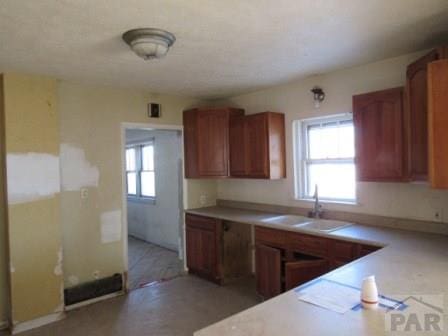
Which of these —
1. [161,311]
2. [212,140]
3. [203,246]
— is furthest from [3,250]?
[212,140]

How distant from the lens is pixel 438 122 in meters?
1.90

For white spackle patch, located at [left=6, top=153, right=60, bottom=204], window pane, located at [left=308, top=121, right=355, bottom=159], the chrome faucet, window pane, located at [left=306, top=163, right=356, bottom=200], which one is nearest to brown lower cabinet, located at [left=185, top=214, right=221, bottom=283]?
the chrome faucet

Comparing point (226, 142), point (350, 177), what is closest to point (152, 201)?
point (226, 142)

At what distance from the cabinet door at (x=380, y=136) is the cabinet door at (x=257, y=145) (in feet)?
3.50

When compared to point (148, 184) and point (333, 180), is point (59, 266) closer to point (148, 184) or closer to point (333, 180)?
point (333, 180)

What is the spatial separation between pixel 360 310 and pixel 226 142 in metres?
2.95

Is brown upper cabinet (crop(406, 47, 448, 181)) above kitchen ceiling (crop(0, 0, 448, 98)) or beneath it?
beneath

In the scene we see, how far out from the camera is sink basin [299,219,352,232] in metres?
2.99

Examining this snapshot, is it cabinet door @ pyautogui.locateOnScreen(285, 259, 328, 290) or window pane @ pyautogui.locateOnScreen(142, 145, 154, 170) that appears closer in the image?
cabinet door @ pyautogui.locateOnScreen(285, 259, 328, 290)

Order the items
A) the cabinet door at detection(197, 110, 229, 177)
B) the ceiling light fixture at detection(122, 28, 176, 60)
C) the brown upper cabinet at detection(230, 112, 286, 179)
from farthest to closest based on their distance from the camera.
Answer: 1. the cabinet door at detection(197, 110, 229, 177)
2. the brown upper cabinet at detection(230, 112, 286, 179)
3. the ceiling light fixture at detection(122, 28, 176, 60)

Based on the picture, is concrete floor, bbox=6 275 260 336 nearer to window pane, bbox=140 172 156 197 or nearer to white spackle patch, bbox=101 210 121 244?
white spackle patch, bbox=101 210 121 244

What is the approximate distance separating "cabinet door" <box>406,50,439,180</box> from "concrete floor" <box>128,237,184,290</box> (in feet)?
10.6

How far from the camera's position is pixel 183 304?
3422 millimetres

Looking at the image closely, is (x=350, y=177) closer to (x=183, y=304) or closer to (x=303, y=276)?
(x=303, y=276)
